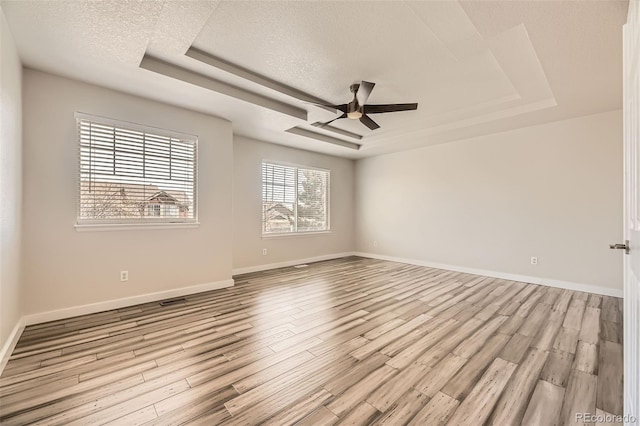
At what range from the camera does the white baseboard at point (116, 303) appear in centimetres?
282

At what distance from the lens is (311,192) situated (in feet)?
21.2

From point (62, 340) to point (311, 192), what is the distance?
485cm

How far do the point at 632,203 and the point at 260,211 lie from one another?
494 cm

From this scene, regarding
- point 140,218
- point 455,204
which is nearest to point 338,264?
point 455,204

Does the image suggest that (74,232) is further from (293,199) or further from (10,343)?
(293,199)

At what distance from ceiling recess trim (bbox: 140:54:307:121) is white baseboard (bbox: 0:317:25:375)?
275 centimetres

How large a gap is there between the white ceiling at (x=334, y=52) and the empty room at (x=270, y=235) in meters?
0.02

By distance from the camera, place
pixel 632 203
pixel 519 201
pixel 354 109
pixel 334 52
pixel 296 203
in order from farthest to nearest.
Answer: pixel 296 203 → pixel 519 201 → pixel 354 109 → pixel 334 52 → pixel 632 203

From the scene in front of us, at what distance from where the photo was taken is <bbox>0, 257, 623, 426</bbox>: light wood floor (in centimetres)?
157

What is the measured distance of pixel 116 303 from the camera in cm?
323

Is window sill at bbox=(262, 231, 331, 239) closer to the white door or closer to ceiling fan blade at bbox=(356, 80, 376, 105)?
ceiling fan blade at bbox=(356, 80, 376, 105)

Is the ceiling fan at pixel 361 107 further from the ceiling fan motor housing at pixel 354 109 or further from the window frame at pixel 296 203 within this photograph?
the window frame at pixel 296 203

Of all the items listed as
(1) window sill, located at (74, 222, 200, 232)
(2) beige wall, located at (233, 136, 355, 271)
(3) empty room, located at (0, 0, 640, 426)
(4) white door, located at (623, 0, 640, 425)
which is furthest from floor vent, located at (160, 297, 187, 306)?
(4) white door, located at (623, 0, 640, 425)

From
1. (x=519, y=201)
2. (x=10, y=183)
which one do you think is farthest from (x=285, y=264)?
(x=519, y=201)
